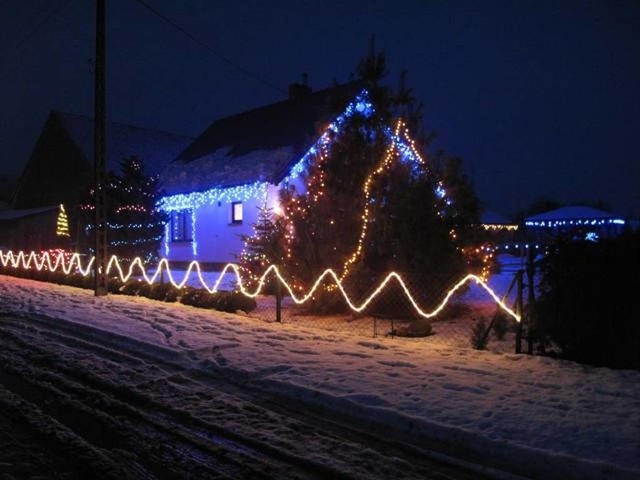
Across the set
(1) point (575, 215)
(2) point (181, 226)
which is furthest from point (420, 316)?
(1) point (575, 215)

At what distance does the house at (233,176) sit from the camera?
869 inches

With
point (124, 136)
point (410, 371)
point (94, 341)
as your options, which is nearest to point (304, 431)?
point (410, 371)

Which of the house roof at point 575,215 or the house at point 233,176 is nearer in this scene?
the house at point 233,176

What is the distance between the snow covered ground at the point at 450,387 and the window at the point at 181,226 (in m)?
15.8

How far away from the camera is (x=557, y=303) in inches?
306

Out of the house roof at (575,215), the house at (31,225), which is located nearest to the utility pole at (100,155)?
the house at (31,225)

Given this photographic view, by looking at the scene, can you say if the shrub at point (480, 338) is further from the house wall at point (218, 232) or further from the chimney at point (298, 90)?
the chimney at point (298, 90)

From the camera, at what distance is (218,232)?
24297 millimetres

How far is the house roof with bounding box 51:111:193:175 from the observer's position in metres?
37.2

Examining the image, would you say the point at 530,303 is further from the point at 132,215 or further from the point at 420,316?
the point at 132,215

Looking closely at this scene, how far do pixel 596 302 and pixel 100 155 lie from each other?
1330 cm

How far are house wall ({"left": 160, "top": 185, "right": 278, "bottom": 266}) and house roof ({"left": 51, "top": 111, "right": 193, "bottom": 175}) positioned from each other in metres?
11.7

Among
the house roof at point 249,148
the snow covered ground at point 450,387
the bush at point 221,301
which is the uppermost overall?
the house roof at point 249,148

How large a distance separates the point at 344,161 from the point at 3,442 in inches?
365
